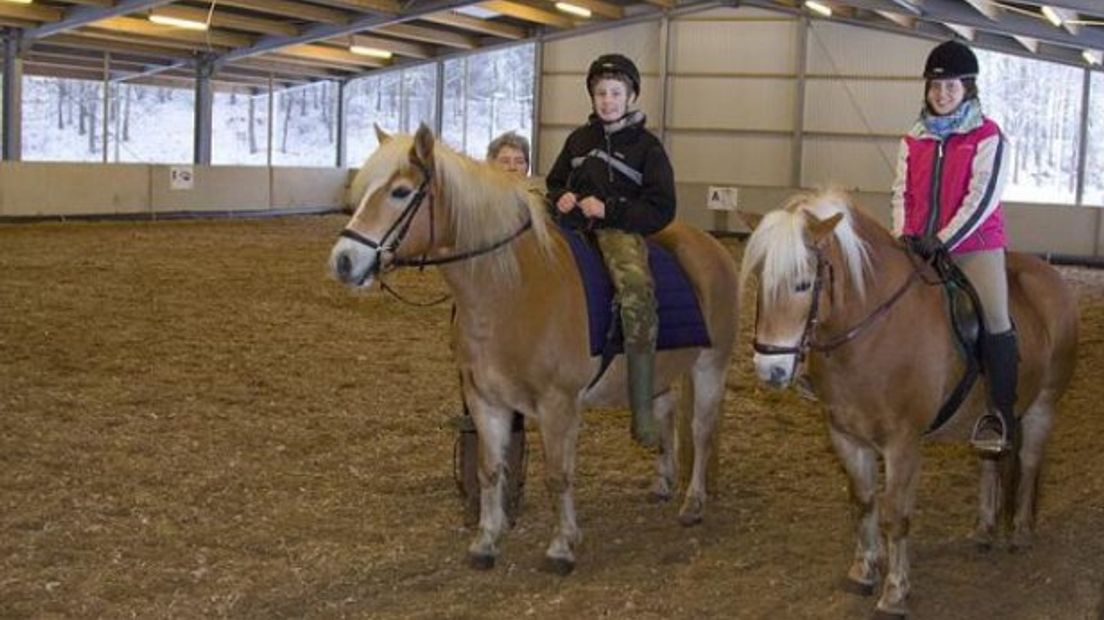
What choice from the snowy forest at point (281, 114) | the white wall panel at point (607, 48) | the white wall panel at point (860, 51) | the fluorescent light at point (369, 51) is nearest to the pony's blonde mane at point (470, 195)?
the white wall panel at point (860, 51)

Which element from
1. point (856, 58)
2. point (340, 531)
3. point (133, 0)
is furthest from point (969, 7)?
point (340, 531)

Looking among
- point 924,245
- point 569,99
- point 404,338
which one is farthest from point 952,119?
point 569,99

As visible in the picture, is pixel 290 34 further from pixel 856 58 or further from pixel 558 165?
pixel 558 165

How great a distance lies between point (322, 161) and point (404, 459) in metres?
22.0

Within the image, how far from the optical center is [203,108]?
77.4 ft

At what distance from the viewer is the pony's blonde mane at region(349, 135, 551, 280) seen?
13.1 feet

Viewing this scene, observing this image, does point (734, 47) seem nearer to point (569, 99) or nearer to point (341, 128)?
point (569, 99)

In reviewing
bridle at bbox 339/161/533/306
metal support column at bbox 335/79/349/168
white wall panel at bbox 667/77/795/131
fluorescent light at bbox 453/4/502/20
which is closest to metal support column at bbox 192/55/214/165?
metal support column at bbox 335/79/349/168

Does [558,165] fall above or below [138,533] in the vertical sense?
above

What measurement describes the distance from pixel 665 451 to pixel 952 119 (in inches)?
78.7

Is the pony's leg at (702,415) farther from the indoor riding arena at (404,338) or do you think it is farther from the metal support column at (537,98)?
the metal support column at (537,98)

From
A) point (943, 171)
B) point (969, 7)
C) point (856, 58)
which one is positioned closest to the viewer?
Answer: point (943, 171)

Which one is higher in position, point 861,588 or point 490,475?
point 490,475

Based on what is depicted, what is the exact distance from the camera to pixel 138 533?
4559mm
